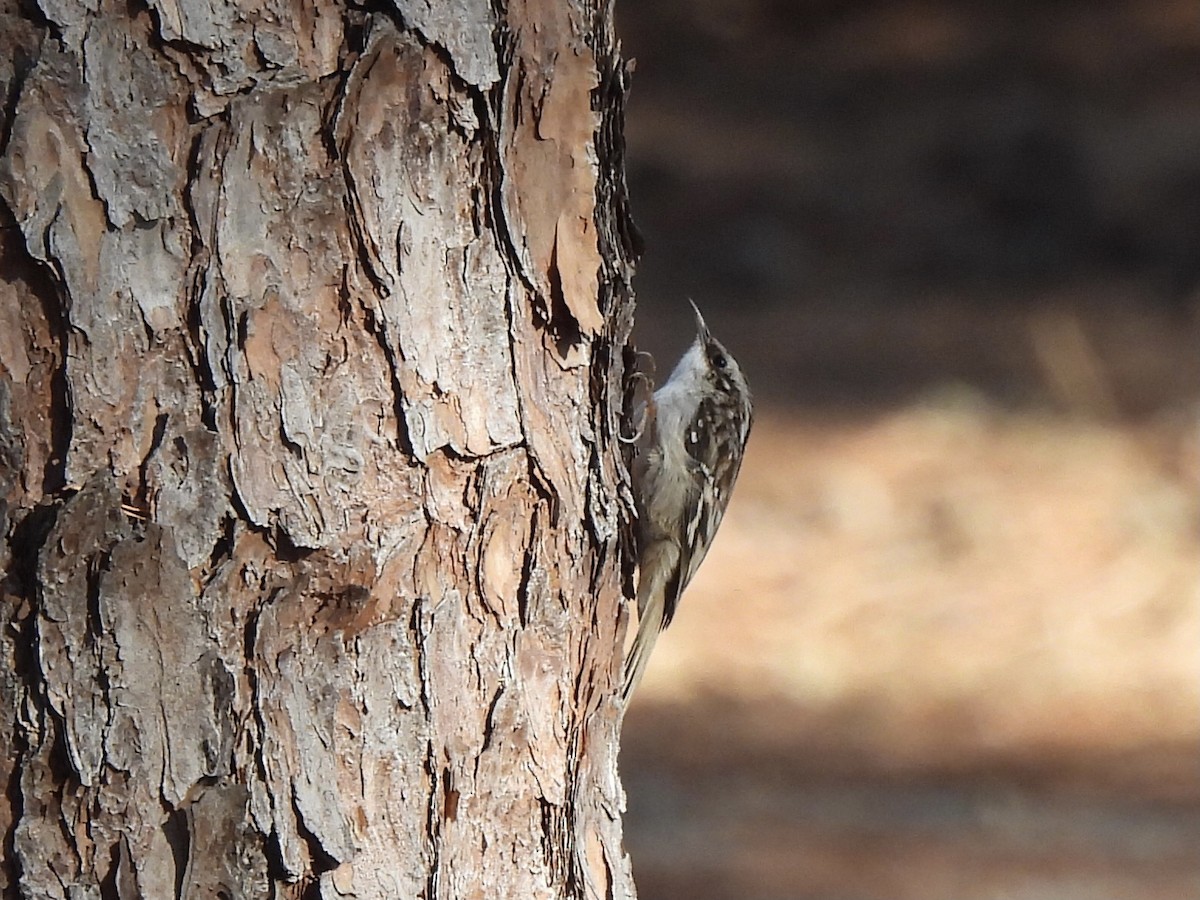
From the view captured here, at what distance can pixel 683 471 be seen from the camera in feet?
7.69

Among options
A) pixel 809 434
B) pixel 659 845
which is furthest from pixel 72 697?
pixel 809 434

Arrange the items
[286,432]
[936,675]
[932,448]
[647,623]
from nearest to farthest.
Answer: [286,432]
[647,623]
[936,675]
[932,448]

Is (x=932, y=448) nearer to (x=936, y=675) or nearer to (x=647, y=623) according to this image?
(x=936, y=675)

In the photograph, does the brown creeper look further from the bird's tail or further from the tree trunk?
the tree trunk

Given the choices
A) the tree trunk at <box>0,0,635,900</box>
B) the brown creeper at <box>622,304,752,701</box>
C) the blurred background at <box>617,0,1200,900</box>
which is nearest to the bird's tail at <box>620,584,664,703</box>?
the brown creeper at <box>622,304,752,701</box>

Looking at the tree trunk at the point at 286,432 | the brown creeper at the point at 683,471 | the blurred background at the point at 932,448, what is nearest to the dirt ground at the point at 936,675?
the blurred background at the point at 932,448

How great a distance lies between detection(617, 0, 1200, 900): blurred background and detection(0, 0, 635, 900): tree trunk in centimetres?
203

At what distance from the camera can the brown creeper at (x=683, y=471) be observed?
2.20m

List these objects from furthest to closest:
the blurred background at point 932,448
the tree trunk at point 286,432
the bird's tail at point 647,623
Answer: the blurred background at point 932,448 → the bird's tail at point 647,623 → the tree trunk at point 286,432

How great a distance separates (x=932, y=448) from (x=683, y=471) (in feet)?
9.85

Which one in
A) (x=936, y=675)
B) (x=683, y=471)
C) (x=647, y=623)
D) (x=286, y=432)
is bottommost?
(x=286, y=432)

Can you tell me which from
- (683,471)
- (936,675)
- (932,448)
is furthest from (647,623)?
(932,448)

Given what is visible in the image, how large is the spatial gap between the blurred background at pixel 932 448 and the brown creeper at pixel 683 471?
3.51 feet

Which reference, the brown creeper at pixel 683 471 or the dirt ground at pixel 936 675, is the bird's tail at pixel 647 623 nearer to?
the brown creeper at pixel 683 471
